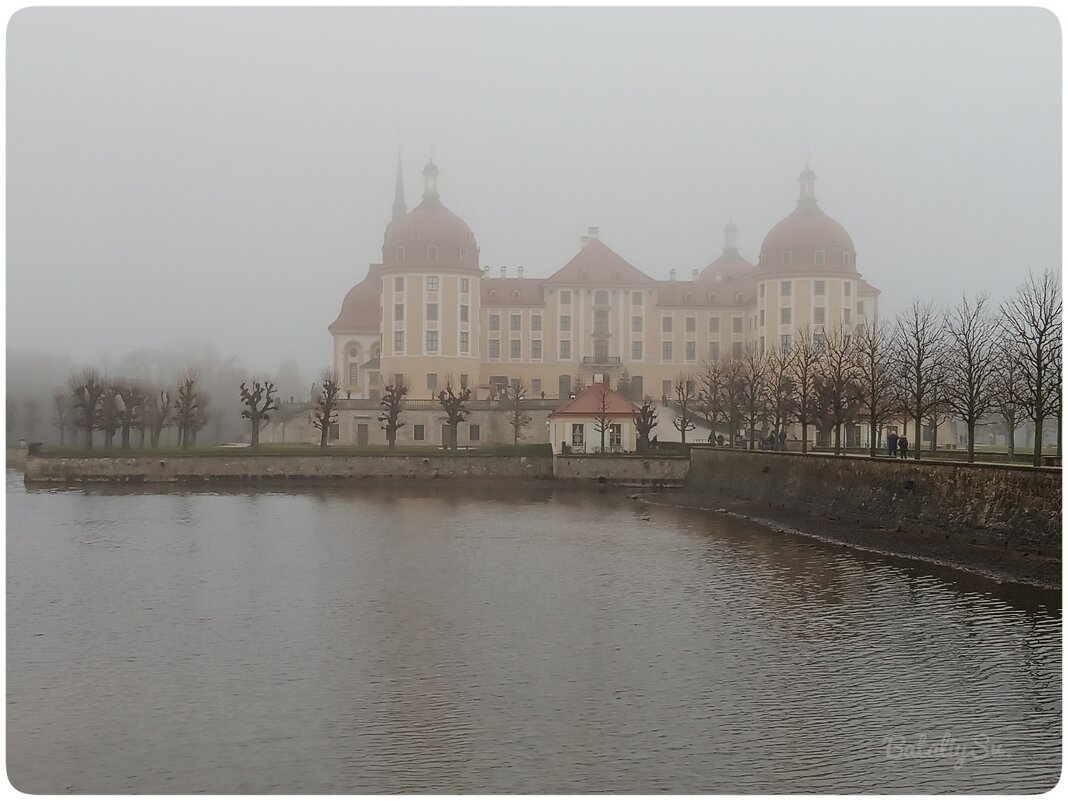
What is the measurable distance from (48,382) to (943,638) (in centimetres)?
4971

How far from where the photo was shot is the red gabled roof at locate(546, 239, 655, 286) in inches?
3004

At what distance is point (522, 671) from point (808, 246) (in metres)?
60.2

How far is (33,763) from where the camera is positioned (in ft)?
40.7

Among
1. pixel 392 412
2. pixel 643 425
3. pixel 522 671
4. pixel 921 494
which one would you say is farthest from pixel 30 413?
pixel 522 671

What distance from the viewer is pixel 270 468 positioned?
2035 inches

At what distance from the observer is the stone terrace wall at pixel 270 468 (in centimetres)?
5100

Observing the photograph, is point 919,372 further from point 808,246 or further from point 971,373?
point 808,246

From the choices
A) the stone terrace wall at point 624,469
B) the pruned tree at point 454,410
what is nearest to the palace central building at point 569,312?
the pruned tree at point 454,410

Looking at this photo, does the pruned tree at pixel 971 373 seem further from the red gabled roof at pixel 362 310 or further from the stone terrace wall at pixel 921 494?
the red gabled roof at pixel 362 310

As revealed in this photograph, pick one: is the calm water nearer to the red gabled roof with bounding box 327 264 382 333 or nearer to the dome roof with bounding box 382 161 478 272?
the dome roof with bounding box 382 161 478 272

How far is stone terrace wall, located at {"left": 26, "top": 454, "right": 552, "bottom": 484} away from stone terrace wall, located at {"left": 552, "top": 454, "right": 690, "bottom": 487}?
1.14m

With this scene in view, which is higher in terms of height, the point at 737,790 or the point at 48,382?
the point at 48,382

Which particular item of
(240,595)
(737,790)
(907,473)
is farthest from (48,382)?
(737,790)

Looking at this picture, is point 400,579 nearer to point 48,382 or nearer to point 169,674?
point 169,674
